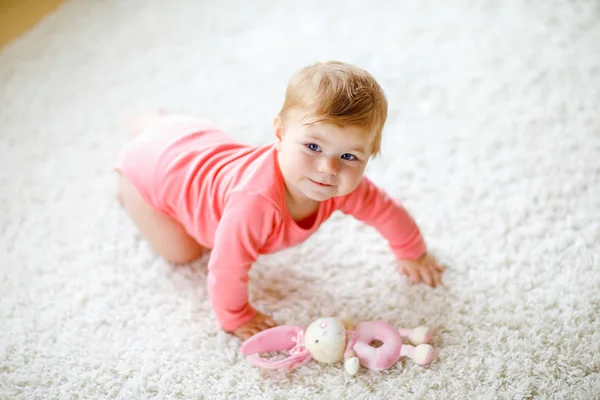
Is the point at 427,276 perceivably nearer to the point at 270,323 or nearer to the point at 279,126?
the point at 270,323

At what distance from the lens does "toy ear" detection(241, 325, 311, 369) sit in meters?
1.08

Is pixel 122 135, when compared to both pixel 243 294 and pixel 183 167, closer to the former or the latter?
pixel 183 167

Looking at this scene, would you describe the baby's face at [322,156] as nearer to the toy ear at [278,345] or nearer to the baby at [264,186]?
the baby at [264,186]

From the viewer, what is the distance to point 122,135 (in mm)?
1522

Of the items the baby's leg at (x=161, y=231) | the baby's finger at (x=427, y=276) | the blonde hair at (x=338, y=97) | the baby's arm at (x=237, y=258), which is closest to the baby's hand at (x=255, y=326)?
the baby's arm at (x=237, y=258)

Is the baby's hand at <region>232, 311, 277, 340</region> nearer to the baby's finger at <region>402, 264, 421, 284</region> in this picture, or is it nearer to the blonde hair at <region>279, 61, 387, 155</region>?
the baby's finger at <region>402, 264, 421, 284</region>

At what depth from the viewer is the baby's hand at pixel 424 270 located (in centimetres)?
122

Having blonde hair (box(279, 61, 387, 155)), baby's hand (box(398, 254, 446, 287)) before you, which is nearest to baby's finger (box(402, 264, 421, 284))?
baby's hand (box(398, 254, 446, 287))

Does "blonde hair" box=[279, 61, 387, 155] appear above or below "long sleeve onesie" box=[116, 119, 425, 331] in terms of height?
above

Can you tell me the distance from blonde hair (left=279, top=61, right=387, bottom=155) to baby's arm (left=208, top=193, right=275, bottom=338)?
192 mm

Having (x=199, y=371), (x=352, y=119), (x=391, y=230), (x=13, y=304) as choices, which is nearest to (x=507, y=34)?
(x=391, y=230)

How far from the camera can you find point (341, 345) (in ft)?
3.51

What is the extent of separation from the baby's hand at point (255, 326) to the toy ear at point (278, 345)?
0.12 feet

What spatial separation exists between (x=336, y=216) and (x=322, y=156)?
0.42m
